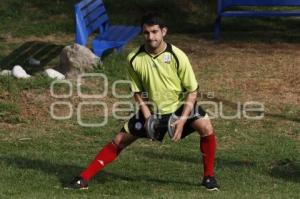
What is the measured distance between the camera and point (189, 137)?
8.78 meters

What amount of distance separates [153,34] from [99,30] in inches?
317

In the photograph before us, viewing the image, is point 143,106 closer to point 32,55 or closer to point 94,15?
point 94,15

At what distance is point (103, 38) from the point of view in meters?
12.7

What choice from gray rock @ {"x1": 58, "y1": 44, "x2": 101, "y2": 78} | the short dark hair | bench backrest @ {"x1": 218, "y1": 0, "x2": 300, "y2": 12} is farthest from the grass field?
the short dark hair

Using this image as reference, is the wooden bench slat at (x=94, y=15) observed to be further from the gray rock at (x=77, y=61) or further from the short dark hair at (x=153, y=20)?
the short dark hair at (x=153, y=20)

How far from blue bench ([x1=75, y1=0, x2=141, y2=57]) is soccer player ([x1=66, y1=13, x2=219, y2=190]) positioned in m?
5.76

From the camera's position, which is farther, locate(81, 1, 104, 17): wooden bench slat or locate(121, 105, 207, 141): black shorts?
locate(81, 1, 104, 17): wooden bench slat

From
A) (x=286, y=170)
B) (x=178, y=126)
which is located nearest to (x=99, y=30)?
(x=286, y=170)

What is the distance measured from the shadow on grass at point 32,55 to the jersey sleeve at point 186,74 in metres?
6.32

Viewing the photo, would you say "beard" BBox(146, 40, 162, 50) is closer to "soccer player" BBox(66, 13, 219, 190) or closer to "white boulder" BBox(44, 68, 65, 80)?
"soccer player" BBox(66, 13, 219, 190)

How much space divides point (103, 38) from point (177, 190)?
6.57 metres

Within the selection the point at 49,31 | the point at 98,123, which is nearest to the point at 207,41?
the point at 49,31

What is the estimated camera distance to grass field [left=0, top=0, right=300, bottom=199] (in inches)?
263

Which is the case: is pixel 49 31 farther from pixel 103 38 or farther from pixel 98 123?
pixel 98 123
